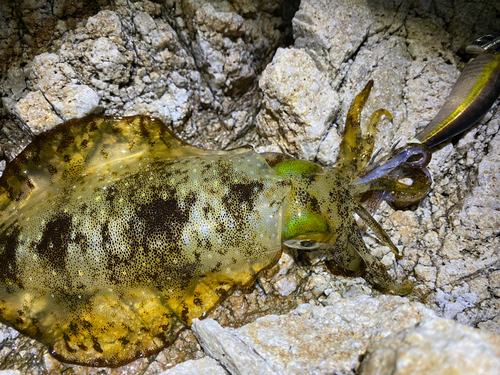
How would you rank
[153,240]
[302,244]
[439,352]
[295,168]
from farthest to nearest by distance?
[295,168] < [302,244] < [153,240] < [439,352]

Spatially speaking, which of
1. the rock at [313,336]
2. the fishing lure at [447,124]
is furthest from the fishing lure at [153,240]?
the rock at [313,336]

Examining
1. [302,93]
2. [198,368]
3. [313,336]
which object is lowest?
[198,368]

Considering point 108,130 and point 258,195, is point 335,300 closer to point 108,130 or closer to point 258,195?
point 258,195

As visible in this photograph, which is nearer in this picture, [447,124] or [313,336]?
[313,336]

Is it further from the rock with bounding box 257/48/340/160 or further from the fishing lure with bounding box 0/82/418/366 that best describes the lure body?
the rock with bounding box 257/48/340/160

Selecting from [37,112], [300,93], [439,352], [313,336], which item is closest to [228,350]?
[313,336]

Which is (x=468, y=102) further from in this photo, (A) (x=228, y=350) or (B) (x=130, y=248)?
(B) (x=130, y=248)

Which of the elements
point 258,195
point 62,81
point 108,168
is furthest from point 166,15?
point 258,195
